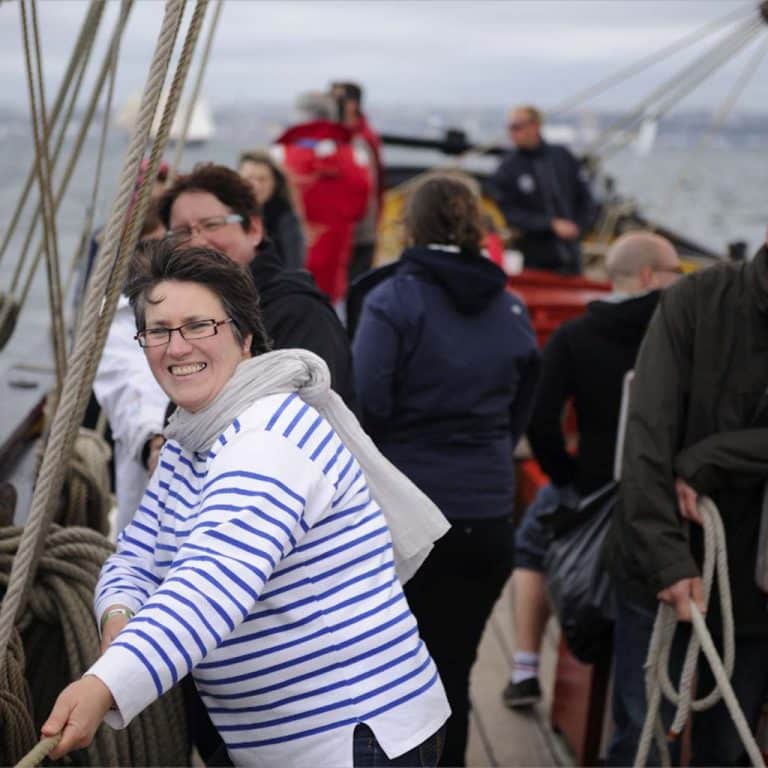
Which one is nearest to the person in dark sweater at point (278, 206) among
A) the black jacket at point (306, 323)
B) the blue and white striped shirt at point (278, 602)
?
the black jacket at point (306, 323)

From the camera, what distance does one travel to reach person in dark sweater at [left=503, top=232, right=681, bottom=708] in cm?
340

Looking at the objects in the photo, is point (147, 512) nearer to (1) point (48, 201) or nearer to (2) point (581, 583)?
(1) point (48, 201)

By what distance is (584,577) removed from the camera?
310 cm

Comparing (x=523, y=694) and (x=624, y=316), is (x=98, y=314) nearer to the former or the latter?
(x=624, y=316)

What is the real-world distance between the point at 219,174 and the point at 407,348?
0.56 m

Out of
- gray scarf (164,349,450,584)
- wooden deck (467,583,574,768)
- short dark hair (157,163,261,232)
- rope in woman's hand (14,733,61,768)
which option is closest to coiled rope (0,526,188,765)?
gray scarf (164,349,450,584)

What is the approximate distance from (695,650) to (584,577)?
1.67 feet

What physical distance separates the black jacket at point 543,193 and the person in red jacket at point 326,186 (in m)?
1.21

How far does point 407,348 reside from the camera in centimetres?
294

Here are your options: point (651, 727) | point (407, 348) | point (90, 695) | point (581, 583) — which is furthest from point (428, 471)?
point (90, 695)

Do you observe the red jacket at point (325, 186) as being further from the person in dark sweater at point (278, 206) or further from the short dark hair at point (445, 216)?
the short dark hair at point (445, 216)

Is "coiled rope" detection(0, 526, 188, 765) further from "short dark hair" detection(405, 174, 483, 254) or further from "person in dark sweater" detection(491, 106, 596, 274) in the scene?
"person in dark sweater" detection(491, 106, 596, 274)

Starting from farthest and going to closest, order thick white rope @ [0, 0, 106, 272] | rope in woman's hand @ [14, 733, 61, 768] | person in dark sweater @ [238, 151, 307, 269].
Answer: person in dark sweater @ [238, 151, 307, 269] < thick white rope @ [0, 0, 106, 272] < rope in woman's hand @ [14, 733, 61, 768]

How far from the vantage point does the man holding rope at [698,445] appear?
2643mm
